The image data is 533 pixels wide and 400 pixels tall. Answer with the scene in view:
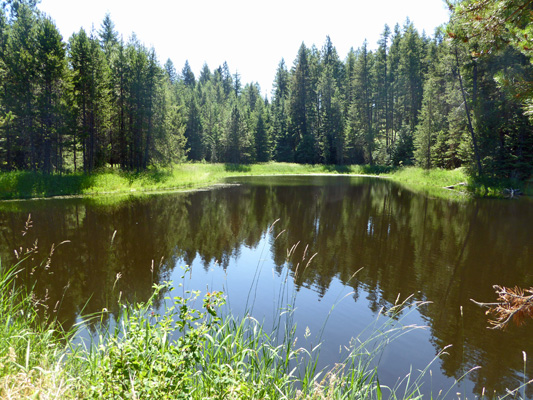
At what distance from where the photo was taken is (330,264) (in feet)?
30.1

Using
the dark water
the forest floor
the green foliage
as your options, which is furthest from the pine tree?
the green foliage

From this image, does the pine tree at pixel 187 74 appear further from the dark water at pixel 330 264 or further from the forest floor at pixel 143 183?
the dark water at pixel 330 264

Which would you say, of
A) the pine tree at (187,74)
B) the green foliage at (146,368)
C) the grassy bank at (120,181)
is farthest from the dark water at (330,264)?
the pine tree at (187,74)

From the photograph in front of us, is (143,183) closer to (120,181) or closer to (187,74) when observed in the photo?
(120,181)

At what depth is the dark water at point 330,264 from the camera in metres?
5.27

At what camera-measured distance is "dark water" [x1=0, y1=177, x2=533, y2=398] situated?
5.27 metres

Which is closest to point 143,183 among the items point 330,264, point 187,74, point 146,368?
point 330,264

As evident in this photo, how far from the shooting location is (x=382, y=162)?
52.8 metres

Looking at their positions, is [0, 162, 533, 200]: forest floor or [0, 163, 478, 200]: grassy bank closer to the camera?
[0, 163, 478, 200]: grassy bank

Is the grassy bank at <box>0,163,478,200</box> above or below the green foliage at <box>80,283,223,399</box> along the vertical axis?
above

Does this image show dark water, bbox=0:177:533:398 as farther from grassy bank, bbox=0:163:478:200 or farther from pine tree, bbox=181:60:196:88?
pine tree, bbox=181:60:196:88

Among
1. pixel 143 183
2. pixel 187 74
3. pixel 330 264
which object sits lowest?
pixel 330 264

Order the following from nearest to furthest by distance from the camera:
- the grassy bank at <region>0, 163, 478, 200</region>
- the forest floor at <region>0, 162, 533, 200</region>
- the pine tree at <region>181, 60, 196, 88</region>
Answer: the grassy bank at <region>0, 163, 478, 200</region> → the forest floor at <region>0, 162, 533, 200</region> → the pine tree at <region>181, 60, 196, 88</region>

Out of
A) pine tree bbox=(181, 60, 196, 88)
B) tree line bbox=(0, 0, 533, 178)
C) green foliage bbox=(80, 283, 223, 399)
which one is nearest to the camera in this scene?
green foliage bbox=(80, 283, 223, 399)
